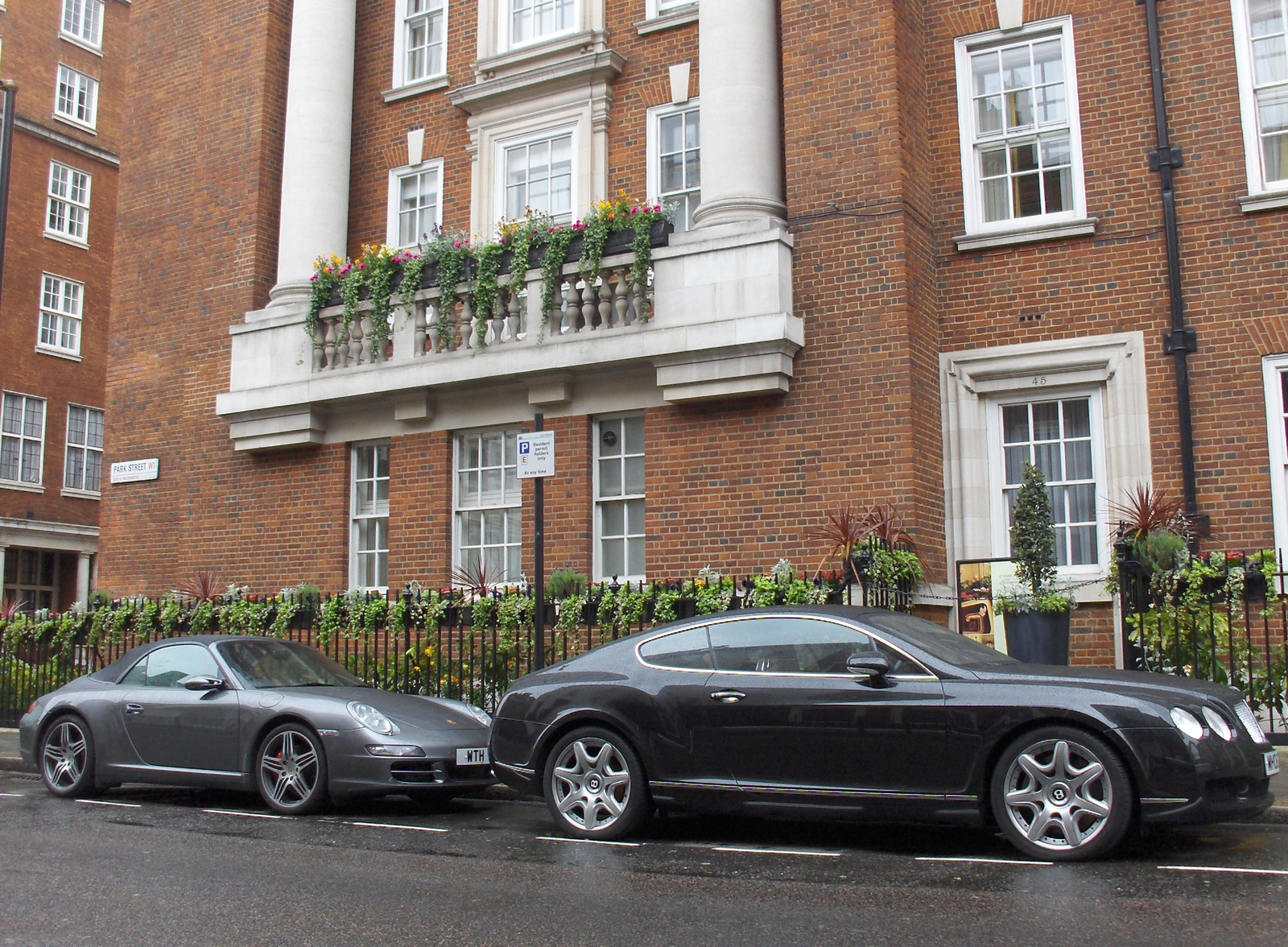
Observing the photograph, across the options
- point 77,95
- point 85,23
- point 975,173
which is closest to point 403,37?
point 975,173

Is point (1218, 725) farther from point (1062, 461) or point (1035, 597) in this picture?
point (1062, 461)

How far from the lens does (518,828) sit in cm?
870

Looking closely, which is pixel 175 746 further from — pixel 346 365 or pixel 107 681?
pixel 346 365

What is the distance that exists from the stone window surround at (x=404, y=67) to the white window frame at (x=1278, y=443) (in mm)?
10984

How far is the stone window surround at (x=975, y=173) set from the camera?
43.3 feet

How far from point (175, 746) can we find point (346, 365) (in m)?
6.78

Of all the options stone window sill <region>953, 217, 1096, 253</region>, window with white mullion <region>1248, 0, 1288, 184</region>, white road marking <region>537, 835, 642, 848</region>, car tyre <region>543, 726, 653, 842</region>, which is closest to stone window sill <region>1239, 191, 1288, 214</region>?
window with white mullion <region>1248, 0, 1288, 184</region>

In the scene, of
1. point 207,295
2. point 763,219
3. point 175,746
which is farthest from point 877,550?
point 207,295

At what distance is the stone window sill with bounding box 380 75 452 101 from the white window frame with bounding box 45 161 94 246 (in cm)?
1950

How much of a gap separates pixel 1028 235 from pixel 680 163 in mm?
4381

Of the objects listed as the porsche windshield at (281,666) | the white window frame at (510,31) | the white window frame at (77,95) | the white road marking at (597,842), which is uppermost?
the white window frame at (77,95)

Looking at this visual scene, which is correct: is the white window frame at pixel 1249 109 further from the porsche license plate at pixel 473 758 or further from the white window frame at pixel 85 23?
the white window frame at pixel 85 23

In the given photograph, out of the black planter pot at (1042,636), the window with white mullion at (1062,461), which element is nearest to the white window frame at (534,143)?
the window with white mullion at (1062,461)

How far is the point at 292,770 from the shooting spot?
9.52 meters
